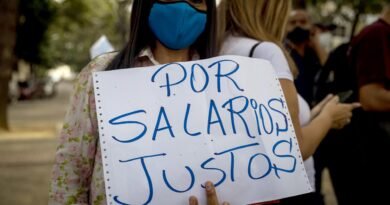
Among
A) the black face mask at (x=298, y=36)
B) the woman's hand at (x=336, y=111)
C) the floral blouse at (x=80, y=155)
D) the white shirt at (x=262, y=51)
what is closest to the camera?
the floral blouse at (x=80, y=155)

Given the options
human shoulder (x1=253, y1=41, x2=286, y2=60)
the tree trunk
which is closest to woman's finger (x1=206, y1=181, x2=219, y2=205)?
human shoulder (x1=253, y1=41, x2=286, y2=60)

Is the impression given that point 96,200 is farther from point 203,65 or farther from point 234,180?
point 203,65

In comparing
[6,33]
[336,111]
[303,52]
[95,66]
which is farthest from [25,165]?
[95,66]

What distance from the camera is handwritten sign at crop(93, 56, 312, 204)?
1.54 m

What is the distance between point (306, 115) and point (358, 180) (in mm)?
916

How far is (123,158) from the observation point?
1542 mm

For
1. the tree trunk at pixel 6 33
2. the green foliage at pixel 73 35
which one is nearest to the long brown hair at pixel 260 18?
the tree trunk at pixel 6 33

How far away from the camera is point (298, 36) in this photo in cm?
365

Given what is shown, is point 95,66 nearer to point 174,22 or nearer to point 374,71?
point 174,22

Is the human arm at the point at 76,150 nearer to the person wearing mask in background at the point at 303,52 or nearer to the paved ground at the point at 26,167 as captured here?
the person wearing mask in background at the point at 303,52

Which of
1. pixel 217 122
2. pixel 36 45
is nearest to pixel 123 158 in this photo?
pixel 217 122

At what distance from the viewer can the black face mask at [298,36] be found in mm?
3654

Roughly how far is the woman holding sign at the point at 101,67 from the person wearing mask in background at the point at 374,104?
1.34 meters

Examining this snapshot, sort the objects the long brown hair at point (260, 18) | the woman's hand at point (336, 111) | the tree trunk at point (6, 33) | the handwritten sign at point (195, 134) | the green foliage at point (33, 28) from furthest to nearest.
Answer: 1. the green foliage at point (33, 28)
2. the tree trunk at point (6, 33)
3. the woman's hand at point (336, 111)
4. the long brown hair at point (260, 18)
5. the handwritten sign at point (195, 134)
